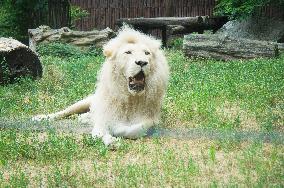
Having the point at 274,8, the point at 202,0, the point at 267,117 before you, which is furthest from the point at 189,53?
the point at 202,0

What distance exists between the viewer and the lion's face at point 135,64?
20.6 ft

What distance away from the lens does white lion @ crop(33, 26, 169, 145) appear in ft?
20.9

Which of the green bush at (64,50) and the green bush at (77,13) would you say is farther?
the green bush at (77,13)

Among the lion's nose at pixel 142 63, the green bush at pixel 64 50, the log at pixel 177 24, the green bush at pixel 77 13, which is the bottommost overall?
the green bush at pixel 64 50

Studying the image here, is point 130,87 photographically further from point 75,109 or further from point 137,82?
point 75,109

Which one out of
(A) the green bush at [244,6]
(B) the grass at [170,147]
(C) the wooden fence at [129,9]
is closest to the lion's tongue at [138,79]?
(B) the grass at [170,147]

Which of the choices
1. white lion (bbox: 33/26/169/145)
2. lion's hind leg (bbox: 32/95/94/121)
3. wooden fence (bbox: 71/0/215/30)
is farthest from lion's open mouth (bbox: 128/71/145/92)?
wooden fence (bbox: 71/0/215/30)

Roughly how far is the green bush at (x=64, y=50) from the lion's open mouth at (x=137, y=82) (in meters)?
9.02

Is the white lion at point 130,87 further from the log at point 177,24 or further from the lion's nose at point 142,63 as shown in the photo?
the log at point 177,24

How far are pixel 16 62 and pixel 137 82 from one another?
16.0ft

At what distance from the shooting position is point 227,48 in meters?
13.8

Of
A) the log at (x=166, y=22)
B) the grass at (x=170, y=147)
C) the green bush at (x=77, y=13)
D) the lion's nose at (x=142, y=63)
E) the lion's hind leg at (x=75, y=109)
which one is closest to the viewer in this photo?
the grass at (x=170, y=147)

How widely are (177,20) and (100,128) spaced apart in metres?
12.3

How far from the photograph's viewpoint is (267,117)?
7.11m
